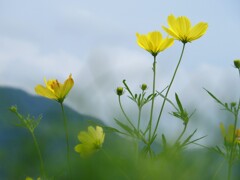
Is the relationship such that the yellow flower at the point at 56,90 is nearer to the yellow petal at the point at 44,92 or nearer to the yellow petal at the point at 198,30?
the yellow petal at the point at 44,92

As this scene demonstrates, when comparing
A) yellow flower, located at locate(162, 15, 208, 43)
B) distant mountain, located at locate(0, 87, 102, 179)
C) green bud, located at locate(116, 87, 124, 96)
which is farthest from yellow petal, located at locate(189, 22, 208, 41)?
distant mountain, located at locate(0, 87, 102, 179)

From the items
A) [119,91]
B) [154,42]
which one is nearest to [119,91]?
[119,91]

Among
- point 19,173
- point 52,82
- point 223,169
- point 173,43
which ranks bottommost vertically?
point 19,173

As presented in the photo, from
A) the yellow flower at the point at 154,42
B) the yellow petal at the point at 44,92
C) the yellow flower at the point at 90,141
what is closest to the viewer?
the yellow flower at the point at 90,141

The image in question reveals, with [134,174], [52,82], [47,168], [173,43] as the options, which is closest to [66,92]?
[52,82]

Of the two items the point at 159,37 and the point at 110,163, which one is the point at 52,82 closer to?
the point at 159,37

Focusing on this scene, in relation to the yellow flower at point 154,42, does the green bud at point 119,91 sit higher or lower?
lower

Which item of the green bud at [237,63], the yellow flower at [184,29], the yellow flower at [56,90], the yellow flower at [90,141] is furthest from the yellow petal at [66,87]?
the green bud at [237,63]

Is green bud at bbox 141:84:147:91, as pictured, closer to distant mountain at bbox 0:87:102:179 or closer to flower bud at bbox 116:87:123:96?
flower bud at bbox 116:87:123:96
